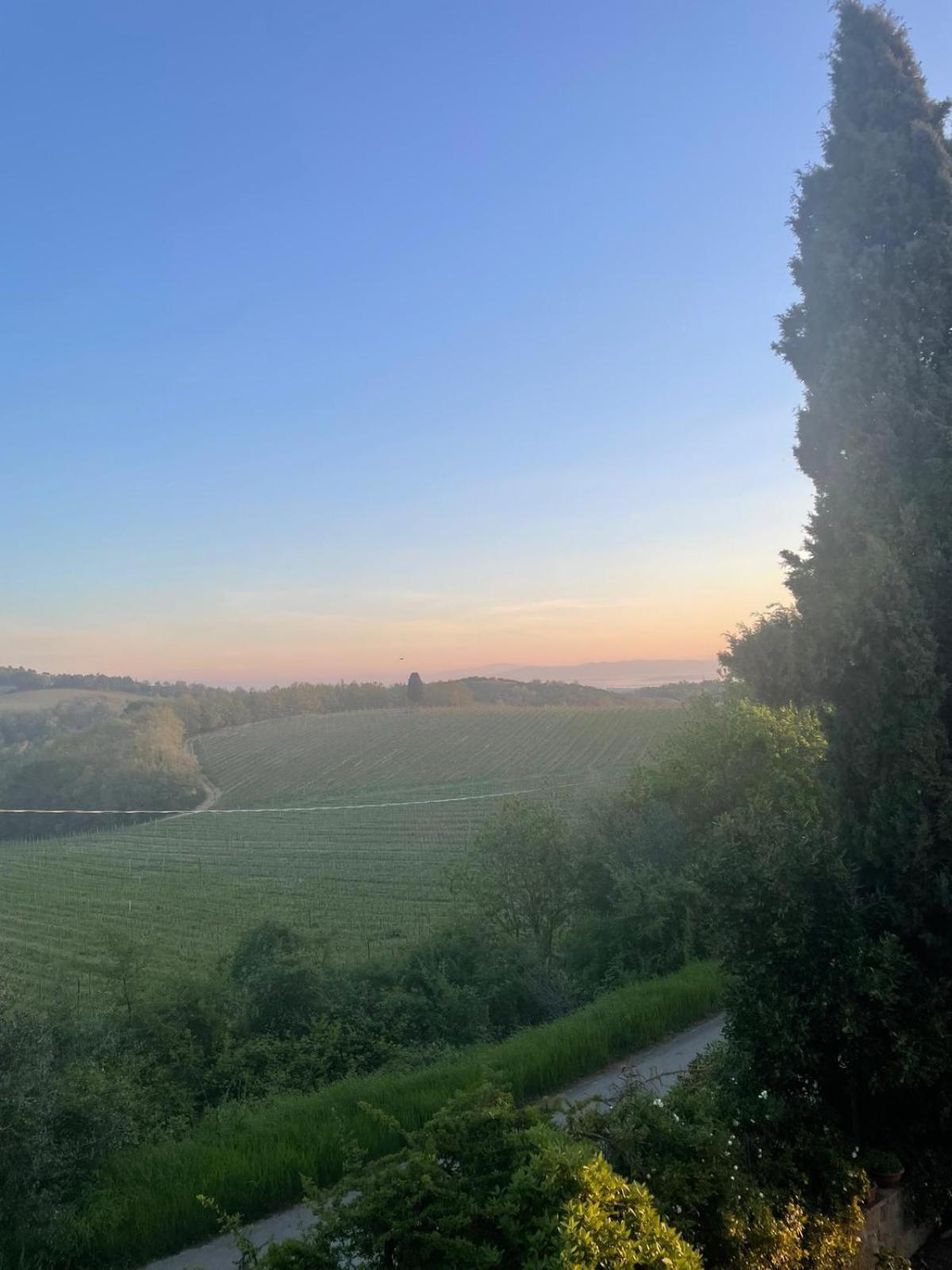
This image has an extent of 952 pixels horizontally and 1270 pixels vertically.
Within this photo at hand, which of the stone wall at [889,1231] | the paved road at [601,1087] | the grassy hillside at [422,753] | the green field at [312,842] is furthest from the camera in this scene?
the grassy hillside at [422,753]

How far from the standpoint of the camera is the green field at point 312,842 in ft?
86.0

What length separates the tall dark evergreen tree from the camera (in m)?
4.79

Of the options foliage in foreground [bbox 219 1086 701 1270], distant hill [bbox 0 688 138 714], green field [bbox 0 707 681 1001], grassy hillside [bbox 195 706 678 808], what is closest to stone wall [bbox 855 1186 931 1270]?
foliage in foreground [bbox 219 1086 701 1270]

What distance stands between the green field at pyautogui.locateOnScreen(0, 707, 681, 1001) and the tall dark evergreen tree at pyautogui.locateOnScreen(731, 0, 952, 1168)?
1084cm

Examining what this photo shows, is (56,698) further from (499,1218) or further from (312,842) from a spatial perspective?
(499,1218)

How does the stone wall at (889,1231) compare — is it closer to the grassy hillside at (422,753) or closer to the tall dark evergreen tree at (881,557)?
the tall dark evergreen tree at (881,557)

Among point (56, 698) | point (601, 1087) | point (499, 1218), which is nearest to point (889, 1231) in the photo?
point (499, 1218)

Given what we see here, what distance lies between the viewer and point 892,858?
5.08 metres

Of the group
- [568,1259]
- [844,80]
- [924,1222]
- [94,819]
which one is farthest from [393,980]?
[94,819]

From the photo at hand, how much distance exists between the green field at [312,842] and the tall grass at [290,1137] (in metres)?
5.85

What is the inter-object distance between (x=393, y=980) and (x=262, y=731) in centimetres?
6419

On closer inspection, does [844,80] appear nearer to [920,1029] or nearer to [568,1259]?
[920,1029]

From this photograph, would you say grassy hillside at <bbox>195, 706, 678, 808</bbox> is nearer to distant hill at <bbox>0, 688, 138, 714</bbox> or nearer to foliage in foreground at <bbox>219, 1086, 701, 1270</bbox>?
distant hill at <bbox>0, 688, 138, 714</bbox>

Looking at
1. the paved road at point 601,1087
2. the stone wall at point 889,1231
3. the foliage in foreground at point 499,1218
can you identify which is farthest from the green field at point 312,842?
the stone wall at point 889,1231
